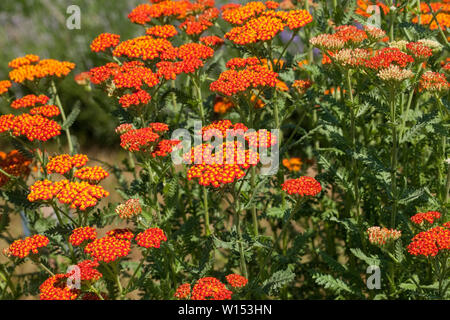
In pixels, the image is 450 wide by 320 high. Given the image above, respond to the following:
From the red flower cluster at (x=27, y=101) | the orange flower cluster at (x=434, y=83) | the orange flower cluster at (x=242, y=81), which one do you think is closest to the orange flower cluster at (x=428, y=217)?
the orange flower cluster at (x=434, y=83)

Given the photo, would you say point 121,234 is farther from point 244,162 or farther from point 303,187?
point 303,187

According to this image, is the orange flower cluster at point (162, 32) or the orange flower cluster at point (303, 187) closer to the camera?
the orange flower cluster at point (303, 187)

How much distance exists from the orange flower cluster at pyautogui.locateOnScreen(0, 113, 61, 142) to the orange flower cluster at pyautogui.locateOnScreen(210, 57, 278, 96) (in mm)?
1053

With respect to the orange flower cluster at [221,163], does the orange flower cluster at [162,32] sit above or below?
above

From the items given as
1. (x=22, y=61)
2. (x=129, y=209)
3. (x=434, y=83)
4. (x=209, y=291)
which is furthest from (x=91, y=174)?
(x=434, y=83)

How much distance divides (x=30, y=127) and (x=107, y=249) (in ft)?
3.39

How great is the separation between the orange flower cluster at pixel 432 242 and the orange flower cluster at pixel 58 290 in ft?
5.62

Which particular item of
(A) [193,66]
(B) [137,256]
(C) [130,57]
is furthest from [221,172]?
(B) [137,256]

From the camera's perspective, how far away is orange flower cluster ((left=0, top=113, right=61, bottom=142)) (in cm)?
340

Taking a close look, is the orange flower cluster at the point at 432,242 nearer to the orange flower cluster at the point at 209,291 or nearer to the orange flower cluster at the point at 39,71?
the orange flower cluster at the point at 209,291

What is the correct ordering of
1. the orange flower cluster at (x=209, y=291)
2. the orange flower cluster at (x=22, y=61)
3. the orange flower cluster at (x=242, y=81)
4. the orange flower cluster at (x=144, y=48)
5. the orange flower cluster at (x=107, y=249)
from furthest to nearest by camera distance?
the orange flower cluster at (x=22, y=61) → the orange flower cluster at (x=144, y=48) → the orange flower cluster at (x=242, y=81) → the orange flower cluster at (x=107, y=249) → the orange flower cluster at (x=209, y=291)

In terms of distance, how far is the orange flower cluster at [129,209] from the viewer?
119 inches

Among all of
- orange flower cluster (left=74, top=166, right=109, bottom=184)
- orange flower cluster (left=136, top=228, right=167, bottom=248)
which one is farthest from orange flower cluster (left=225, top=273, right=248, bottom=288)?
orange flower cluster (left=74, top=166, right=109, bottom=184)

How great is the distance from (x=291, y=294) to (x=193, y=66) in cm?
209
